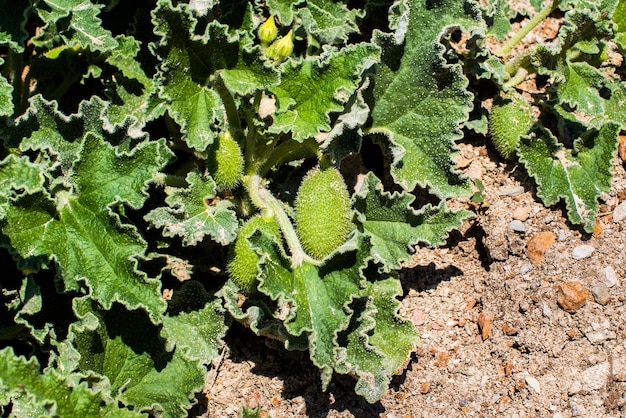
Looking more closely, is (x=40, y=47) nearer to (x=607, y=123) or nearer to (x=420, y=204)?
(x=420, y=204)

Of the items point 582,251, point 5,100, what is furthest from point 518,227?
point 5,100

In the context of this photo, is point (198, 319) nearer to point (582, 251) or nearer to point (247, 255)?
point (247, 255)

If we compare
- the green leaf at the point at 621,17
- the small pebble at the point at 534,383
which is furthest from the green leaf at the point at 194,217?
the green leaf at the point at 621,17

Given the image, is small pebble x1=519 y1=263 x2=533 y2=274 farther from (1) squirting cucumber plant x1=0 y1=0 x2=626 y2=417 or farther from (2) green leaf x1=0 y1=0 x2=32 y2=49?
(2) green leaf x1=0 y1=0 x2=32 y2=49

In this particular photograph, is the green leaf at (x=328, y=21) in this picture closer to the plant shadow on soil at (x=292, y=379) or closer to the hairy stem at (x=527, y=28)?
the hairy stem at (x=527, y=28)

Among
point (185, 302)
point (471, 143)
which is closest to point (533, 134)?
point (471, 143)

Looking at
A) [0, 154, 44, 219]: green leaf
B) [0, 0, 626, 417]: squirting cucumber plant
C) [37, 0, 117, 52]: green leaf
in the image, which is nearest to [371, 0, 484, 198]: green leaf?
[0, 0, 626, 417]: squirting cucumber plant
